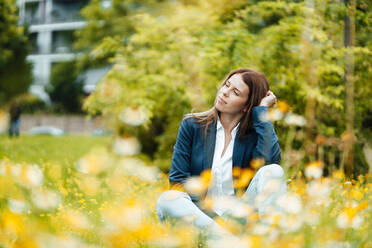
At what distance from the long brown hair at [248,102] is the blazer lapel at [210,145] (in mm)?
32

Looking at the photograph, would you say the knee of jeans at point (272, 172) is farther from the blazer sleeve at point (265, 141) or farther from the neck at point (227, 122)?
the neck at point (227, 122)

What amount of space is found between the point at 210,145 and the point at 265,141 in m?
0.33

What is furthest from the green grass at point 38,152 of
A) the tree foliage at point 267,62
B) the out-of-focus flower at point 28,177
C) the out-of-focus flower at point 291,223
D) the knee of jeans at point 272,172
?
the out-of-focus flower at point 291,223

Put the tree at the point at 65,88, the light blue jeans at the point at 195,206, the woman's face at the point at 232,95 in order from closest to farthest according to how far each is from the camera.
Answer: the light blue jeans at the point at 195,206
the woman's face at the point at 232,95
the tree at the point at 65,88

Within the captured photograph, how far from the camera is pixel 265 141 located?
2256mm

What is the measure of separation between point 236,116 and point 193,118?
0.95 ft

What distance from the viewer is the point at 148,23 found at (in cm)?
554

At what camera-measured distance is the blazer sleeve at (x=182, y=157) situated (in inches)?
87.4

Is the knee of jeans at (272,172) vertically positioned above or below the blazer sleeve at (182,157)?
above

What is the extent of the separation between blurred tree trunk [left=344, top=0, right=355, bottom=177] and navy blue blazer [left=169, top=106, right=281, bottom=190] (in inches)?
64.8

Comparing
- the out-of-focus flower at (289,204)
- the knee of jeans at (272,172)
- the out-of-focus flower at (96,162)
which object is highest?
the out-of-focus flower at (96,162)

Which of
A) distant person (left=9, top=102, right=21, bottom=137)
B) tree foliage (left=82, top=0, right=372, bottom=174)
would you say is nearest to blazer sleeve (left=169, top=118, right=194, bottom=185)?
tree foliage (left=82, top=0, right=372, bottom=174)

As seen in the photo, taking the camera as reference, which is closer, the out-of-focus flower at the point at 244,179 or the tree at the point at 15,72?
the out-of-focus flower at the point at 244,179

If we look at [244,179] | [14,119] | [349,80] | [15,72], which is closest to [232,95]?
[244,179]
